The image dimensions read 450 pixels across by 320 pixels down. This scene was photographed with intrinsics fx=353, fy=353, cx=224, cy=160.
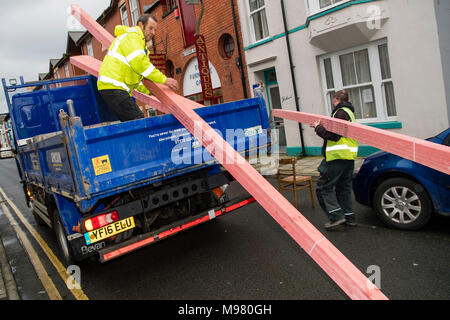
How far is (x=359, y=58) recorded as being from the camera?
9.54 m

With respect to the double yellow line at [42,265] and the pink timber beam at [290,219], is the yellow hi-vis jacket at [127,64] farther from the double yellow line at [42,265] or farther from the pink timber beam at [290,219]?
the double yellow line at [42,265]

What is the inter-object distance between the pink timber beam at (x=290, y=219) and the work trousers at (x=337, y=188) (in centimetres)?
237

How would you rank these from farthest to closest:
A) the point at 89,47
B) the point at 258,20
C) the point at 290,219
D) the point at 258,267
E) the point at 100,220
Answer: the point at 89,47, the point at 258,20, the point at 258,267, the point at 100,220, the point at 290,219

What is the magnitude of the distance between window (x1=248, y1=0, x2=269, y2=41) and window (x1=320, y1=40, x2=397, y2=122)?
265cm

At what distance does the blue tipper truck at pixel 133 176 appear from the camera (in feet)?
12.0

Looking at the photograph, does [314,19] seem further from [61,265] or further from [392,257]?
[61,265]

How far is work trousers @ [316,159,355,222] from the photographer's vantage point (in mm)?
4997

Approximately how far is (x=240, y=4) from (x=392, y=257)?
34.1 feet

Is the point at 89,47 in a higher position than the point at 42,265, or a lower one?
higher

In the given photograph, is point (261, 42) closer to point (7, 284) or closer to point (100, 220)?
point (100, 220)

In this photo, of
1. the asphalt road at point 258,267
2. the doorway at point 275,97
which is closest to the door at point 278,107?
the doorway at point 275,97

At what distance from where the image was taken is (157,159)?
4.12m

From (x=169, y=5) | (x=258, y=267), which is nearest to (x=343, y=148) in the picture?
(x=258, y=267)

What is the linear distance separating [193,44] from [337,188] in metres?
11.4
